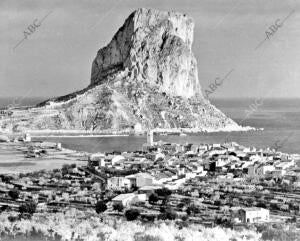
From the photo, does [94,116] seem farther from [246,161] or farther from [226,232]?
[226,232]

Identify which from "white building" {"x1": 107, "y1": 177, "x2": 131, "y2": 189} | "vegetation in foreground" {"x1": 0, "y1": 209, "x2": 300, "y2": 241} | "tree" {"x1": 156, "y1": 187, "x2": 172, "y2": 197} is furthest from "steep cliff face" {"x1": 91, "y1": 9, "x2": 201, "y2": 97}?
"vegetation in foreground" {"x1": 0, "y1": 209, "x2": 300, "y2": 241}

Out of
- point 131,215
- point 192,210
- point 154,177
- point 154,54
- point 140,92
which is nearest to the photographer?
point 131,215

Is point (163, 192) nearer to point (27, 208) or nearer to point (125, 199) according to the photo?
point (125, 199)

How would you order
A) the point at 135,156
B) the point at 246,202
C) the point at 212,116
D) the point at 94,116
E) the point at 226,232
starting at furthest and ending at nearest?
the point at 212,116 < the point at 94,116 < the point at 135,156 < the point at 246,202 < the point at 226,232

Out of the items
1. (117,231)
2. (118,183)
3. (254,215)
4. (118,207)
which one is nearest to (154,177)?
(118,183)

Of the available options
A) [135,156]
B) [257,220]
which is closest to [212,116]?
[135,156]

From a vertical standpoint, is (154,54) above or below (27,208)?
above

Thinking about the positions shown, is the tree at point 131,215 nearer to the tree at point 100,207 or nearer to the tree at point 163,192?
the tree at point 100,207

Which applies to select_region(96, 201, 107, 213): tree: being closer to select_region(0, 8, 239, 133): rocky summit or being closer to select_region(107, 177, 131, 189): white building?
select_region(107, 177, 131, 189): white building
